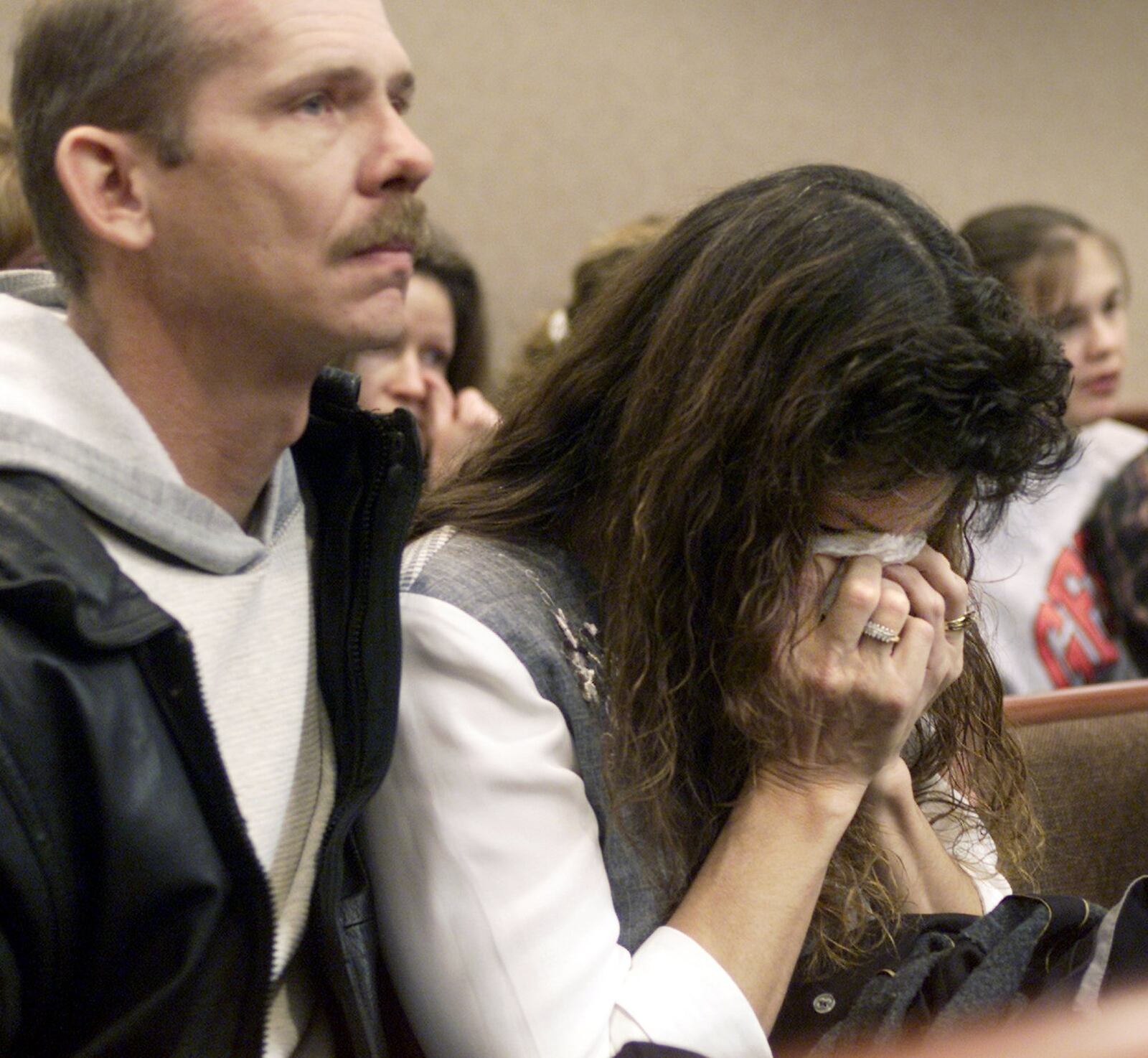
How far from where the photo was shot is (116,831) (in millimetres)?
826

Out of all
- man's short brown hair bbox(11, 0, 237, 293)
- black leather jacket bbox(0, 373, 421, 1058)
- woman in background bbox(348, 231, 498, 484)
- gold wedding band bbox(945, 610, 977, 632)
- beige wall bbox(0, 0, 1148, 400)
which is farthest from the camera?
beige wall bbox(0, 0, 1148, 400)

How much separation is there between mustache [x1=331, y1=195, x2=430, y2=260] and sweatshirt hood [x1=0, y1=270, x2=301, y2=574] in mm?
173

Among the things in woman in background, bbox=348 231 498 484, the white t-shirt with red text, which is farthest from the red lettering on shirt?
woman in background, bbox=348 231 498 484

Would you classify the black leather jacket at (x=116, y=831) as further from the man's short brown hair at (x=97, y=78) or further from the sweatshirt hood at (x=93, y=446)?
A: the man's short brown hair at (x=97, y=78)

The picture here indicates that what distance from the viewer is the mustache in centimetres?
96

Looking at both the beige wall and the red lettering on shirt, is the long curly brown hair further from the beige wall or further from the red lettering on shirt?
the beige wall

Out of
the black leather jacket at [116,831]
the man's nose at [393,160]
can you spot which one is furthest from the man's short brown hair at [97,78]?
the black leather jacket at [116,831]

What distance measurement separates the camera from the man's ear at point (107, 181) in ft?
3.09

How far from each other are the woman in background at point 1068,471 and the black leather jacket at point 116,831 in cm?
151

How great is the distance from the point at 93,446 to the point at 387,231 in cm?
23

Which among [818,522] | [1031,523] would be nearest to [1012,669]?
[1031,523]

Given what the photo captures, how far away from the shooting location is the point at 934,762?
4.31 ft

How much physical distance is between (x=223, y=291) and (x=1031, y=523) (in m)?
→ 1.70

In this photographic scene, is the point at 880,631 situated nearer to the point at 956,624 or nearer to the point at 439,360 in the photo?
the point at 956,624
